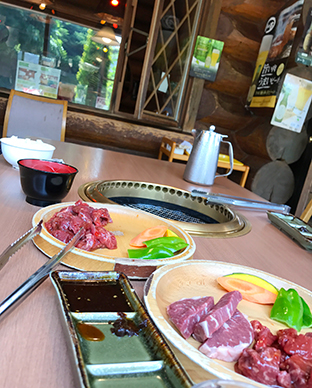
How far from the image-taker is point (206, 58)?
366 centimetres

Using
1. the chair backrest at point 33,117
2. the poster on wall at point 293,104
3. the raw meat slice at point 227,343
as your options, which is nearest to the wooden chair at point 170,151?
the poster on wall at point 293,104

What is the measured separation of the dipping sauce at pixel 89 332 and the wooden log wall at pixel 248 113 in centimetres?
336

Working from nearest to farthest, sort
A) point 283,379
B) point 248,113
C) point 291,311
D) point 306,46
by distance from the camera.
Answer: point 283,379
point 291,311
point 306,46
point 248,113

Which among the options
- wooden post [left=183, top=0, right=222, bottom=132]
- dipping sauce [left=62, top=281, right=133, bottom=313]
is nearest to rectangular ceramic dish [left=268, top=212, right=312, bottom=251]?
dipping sauce [left=62, top=281, right=133, bottom=313]

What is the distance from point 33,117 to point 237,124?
2750mm

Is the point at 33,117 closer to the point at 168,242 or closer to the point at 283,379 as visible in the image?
Result: the point at 168,242

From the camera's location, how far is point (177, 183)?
1.52 meters

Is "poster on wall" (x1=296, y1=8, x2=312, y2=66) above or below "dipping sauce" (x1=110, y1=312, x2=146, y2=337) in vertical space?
above

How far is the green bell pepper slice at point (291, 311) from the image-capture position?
53cm

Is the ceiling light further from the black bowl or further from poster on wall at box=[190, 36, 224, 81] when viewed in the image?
the black bowl

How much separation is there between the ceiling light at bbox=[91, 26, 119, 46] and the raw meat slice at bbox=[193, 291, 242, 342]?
3.87 metres

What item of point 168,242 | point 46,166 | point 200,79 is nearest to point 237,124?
point 200,79

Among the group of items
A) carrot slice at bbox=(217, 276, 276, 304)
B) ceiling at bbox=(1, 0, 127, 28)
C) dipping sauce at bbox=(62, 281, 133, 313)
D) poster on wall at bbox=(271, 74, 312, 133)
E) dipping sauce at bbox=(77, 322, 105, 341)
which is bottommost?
carrot slice at bbox=(217, 276, 276, 304)

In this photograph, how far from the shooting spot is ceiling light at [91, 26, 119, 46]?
3.74 m
